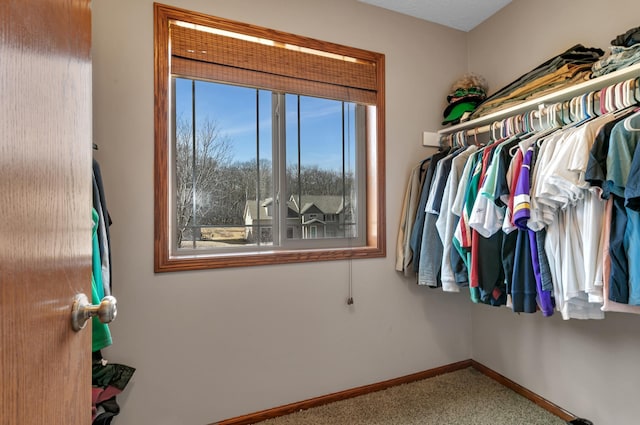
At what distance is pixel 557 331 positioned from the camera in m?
1.89

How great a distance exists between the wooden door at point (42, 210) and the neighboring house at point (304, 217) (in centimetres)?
128

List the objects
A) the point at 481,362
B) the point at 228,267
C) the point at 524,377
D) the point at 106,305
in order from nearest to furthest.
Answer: the point at 106,305
the point at 228,267
the point at 524,377
the point at 481,362

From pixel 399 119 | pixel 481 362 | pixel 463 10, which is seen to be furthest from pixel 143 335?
pixel 463 10

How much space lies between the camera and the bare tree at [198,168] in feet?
5.99

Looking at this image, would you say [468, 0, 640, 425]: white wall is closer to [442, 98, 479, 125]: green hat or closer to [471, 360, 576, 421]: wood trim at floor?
[471, 360, 576, 421]: wood trim at floor

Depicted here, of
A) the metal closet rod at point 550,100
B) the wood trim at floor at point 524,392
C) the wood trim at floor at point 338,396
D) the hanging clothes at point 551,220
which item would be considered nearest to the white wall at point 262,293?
the wood trim at floor at point 338,396

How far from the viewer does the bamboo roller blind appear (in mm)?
1707

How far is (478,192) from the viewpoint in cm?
159

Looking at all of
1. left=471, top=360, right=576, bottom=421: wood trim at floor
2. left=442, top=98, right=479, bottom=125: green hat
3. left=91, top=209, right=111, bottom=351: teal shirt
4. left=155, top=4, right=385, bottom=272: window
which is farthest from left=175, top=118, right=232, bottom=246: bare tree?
left=471, top=360, right=576, bottom=421: wood trim at floor

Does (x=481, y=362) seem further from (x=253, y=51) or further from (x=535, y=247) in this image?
(x=253, y=51)

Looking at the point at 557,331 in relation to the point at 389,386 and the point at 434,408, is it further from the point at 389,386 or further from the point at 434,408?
the point at 389,386

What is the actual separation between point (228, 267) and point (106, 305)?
1.13 m

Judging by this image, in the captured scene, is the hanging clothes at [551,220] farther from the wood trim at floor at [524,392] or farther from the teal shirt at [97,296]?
the teal shirt at [97,296]

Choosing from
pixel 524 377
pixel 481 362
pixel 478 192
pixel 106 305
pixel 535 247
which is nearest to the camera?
pixel 106 305
